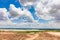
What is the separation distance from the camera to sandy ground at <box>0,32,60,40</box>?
3219 millimetres

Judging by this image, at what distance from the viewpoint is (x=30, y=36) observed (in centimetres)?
327

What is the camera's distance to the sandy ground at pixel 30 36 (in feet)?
10.6

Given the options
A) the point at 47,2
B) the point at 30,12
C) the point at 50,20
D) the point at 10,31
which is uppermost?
the point at 47,2

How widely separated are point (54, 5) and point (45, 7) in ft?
0.74

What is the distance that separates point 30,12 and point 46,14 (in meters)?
0.40

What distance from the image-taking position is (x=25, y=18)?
332 centimetres

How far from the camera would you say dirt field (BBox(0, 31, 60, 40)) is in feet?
10.6

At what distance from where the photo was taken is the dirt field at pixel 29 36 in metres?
3.22

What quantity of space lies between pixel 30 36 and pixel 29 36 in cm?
3

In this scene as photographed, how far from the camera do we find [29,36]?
329 cm

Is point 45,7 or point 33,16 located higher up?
point 45,7

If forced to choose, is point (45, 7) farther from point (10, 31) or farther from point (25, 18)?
point (10, 31)

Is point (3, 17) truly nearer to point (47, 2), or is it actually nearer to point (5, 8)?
point (5, 8)

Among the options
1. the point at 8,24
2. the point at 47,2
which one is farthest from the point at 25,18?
the point at 47,2
